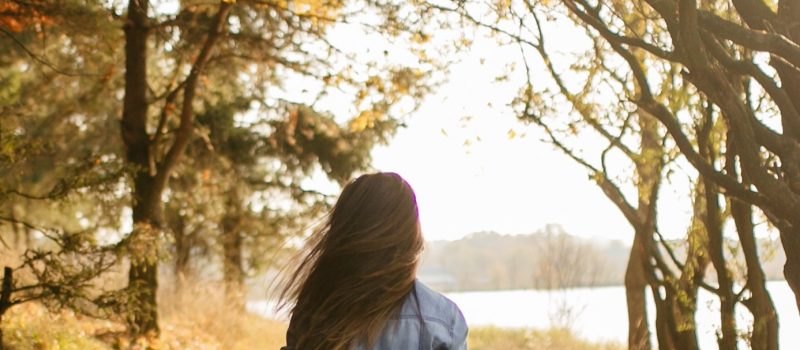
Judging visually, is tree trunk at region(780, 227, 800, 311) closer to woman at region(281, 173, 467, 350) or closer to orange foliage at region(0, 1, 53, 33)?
woman at region(281, 173, 467, 350)

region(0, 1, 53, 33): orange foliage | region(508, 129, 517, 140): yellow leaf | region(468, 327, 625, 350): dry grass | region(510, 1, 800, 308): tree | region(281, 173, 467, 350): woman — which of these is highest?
region(0, 1, 53, 33): orange foliage

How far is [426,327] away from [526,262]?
2909cm

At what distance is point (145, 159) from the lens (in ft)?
41.0

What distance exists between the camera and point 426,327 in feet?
9.76

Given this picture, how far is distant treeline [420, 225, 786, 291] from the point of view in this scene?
17516mm

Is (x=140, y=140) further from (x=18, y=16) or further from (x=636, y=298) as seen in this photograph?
(x=636, y=298)

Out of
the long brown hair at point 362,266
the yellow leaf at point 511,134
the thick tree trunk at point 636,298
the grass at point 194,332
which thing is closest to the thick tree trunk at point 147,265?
the grass at point 194,332

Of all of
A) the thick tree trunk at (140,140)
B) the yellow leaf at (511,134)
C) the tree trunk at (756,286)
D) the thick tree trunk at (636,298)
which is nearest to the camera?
the tree trunk at (756,286)

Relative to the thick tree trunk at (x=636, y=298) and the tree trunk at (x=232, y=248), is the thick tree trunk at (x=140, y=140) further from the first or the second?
the tree trunk at (x=232, y=248)

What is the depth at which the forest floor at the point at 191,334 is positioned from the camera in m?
9.72

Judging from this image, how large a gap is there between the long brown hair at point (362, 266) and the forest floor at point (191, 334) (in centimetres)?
640

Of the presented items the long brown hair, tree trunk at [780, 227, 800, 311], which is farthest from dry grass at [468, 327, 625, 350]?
the long brown hair

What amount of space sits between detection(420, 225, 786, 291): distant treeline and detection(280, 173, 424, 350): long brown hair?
9.83 meters

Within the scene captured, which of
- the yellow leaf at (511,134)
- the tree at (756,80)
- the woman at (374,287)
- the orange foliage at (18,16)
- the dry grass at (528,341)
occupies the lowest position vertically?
the dry grass at (528,341)
